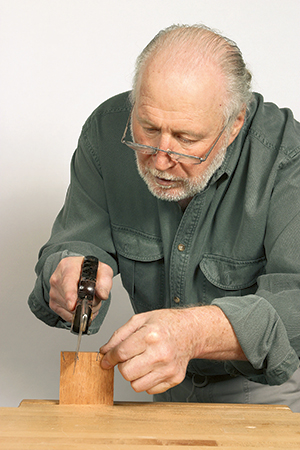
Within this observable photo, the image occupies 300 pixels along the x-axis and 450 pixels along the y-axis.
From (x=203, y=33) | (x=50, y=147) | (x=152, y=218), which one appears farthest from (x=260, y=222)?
(x=50, y=147)

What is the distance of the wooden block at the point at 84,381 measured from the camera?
3.74 feet

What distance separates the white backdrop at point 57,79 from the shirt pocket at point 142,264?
0.86 meters

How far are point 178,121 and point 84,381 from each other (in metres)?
0.64

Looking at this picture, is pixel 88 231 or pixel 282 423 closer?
pixel 282 423

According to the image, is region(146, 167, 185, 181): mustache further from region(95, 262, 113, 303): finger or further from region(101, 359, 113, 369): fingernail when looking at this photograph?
region(101, 359, 113, 369): fingernail

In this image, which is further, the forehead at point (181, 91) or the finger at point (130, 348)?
the forehead at point (181, 91)

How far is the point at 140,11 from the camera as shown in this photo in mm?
2352

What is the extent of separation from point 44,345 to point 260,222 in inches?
57.7

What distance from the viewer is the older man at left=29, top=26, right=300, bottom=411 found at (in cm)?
112

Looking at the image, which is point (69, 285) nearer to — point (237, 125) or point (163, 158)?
point (163, 158)

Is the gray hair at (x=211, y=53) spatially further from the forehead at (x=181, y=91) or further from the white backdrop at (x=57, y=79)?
the white backdrop at (x=57, y=79)

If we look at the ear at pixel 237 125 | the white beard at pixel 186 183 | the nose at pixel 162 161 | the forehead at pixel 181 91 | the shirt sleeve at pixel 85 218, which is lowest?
the shirt sleeve at pixel 85 218

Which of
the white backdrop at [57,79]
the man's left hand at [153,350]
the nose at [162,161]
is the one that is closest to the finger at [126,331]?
the man's left hand at [153,350]

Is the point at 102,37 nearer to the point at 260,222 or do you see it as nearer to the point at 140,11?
the point at 140,11
